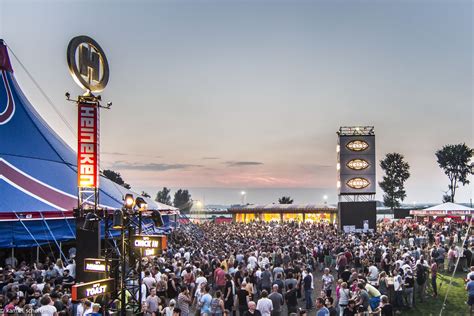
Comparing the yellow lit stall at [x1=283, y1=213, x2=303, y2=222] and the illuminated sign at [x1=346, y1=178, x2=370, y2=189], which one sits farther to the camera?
the yellow lit stall at [x1=283, y1=213, x2=303, y2=222]

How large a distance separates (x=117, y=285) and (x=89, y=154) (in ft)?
18.7

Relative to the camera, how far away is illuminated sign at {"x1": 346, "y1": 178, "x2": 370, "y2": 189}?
38.4 m

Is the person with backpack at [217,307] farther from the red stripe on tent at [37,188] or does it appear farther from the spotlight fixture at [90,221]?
the red stripe on tent at [37,188]

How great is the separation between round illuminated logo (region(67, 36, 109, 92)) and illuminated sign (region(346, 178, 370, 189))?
28.2 meters

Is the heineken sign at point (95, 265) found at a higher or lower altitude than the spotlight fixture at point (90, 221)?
lower

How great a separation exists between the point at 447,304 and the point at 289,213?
46.1m

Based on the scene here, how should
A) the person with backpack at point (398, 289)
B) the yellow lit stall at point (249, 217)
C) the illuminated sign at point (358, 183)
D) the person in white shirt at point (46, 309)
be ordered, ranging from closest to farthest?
the person in white shirt at point (46, 309), the person with backpack at point (398, 289), the illuminated sign at point (358, 183), the yellow lit stall at point (249, 217)

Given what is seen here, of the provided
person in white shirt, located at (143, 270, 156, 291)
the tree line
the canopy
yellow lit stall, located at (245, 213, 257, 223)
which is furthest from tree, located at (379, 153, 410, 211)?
person in white shirt, located at (143, 270, 156, 291)

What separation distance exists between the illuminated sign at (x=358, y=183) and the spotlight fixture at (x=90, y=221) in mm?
30792

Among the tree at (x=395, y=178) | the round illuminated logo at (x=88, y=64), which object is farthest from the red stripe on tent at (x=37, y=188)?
the tree at (x=395, y=178)

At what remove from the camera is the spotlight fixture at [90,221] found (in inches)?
410

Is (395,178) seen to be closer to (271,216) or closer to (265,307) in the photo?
(271,216)

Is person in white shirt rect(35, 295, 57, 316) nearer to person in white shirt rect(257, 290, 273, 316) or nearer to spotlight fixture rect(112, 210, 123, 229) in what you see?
spotlight fixture rect(112, 210, 123, 229)

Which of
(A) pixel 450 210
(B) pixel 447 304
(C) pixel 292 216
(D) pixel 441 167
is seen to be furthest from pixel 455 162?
(B) pixel 447 304
